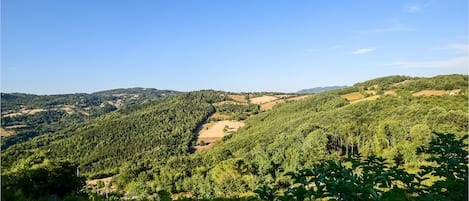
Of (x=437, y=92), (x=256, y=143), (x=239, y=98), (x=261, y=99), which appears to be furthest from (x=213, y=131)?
(x=437, y=92)

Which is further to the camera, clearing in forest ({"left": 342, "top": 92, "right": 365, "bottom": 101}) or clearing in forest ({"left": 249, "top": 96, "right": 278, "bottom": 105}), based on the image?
clearing in forest ({"left": 249, "top": 96, "right": 278, "bottom": 105})

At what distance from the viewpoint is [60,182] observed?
750 centimetres

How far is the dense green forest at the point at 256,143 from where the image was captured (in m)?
33.0

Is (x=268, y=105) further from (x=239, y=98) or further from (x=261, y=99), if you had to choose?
(x=239, y=98)

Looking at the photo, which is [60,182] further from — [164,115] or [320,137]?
[164,115]

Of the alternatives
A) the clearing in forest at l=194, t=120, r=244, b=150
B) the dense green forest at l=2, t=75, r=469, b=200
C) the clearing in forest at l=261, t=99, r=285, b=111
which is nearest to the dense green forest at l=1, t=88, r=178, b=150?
the dense green forest at l=2, t=75, r=469, b=200

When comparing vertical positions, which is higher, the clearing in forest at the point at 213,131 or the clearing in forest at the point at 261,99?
the clearing in forest at the point at 261,99

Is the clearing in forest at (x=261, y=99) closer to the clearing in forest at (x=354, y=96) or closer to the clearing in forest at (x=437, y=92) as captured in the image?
the clearing in forest at (x=354, y=96)

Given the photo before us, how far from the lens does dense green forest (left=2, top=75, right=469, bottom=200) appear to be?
1300 inches

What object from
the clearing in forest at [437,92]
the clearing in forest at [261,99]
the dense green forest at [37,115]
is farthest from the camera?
the clearing in forest at [261,99]

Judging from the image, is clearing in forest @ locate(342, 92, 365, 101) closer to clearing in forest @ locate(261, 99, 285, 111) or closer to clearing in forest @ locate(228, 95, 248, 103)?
clearing in forest @ locate(261, 99, 285, 111)

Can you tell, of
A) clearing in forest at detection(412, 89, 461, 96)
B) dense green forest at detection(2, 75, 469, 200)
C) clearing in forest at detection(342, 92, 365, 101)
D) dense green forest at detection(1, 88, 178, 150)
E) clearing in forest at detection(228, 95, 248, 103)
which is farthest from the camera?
clearing in forest at detection(228, 95, 248, 103)

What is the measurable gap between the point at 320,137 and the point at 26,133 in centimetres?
11866

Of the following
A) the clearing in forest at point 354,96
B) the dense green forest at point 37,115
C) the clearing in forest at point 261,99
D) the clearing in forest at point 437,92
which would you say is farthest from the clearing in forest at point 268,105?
the dense green forest at point 37,115
